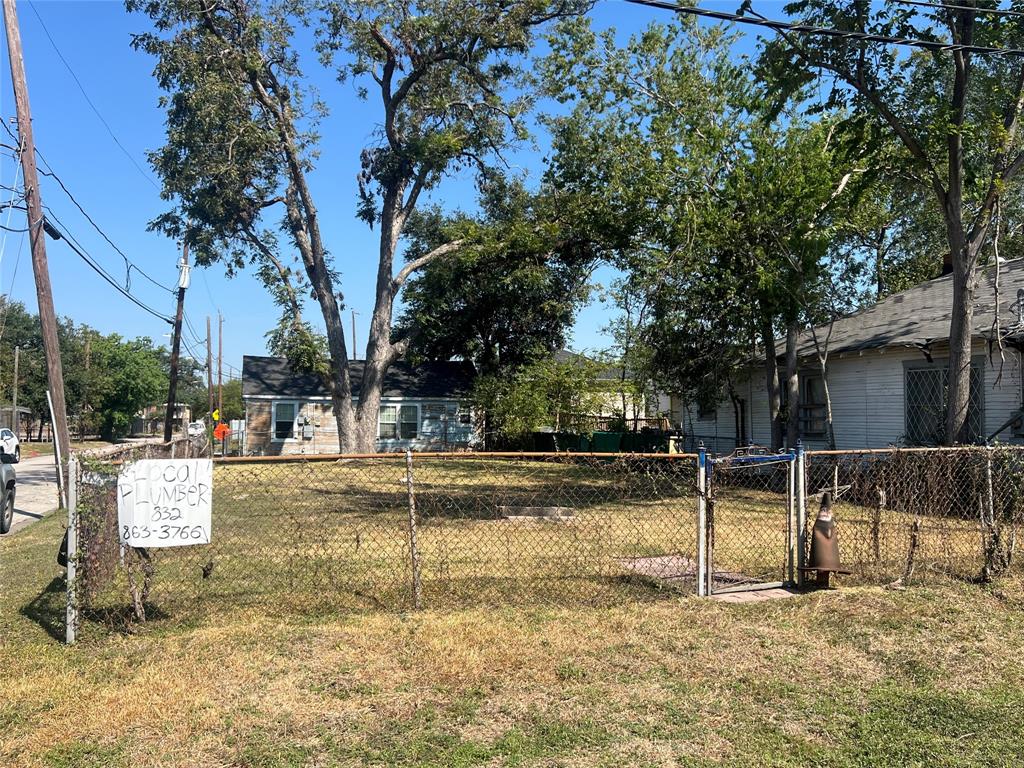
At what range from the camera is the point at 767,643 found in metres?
5.34

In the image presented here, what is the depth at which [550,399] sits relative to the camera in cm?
2886

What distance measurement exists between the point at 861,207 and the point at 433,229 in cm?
1878

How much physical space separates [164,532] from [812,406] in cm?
1755

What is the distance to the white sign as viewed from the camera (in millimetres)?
5395

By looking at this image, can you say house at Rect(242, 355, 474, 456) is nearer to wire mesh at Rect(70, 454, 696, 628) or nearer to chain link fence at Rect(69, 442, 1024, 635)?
wire mesh at Rect(70, 454, 696, 628)

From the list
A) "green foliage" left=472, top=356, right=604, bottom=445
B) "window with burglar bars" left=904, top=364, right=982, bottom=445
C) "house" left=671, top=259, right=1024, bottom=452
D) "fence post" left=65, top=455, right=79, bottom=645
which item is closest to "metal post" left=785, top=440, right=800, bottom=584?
"fence post" left=65, top=455, right=79, bottom=645

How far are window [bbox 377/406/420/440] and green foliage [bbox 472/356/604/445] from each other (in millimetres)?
6631

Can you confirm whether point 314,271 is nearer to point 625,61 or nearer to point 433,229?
point 433,229

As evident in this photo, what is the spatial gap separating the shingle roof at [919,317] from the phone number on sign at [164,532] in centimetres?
1346

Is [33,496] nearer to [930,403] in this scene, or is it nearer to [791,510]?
[791,510]

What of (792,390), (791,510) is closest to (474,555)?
(791,510)

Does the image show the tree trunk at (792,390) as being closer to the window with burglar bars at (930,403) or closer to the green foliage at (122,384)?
the window with burglar bars at (930,403)

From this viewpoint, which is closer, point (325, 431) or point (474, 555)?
point (474, 555)

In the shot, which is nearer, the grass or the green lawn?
the green lawn
